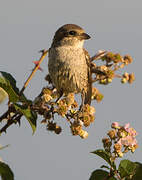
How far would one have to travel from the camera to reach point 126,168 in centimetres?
253

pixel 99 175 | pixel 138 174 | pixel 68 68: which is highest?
pixel 68 68

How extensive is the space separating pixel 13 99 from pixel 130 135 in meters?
1.12

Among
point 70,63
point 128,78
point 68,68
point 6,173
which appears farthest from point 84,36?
point 6,173

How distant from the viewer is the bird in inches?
192

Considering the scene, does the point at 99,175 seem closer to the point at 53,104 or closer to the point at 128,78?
the point at 53,104

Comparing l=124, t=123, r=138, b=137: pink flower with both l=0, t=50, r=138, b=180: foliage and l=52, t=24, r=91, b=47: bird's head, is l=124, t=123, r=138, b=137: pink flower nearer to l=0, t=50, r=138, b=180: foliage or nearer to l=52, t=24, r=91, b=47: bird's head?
l=0, t=50, r=138, b=180: foliage

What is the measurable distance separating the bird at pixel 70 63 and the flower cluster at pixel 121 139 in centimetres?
172

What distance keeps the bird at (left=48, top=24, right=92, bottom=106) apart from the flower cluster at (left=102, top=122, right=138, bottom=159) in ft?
5.65

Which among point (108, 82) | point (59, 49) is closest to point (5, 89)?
point (108, 82)

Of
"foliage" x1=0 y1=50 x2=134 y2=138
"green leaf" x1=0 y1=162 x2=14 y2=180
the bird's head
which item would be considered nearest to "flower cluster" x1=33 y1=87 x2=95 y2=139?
"foliage" x1=0 y1=50 x2=134 y2=138

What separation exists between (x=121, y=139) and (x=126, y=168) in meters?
0.41

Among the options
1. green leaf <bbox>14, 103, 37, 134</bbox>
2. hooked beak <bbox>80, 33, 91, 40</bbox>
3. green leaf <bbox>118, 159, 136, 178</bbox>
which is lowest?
green leaf <bbox>118, 159, 136, 178</bbox>

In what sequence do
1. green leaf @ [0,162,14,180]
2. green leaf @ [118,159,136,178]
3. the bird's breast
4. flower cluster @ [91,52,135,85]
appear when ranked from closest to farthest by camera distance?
green leaf @ [0,162,14,180], green leaf @ [118,159,136,178], flower cluster @ [91,52,135,85], the bird's breast

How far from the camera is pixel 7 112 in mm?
2590
